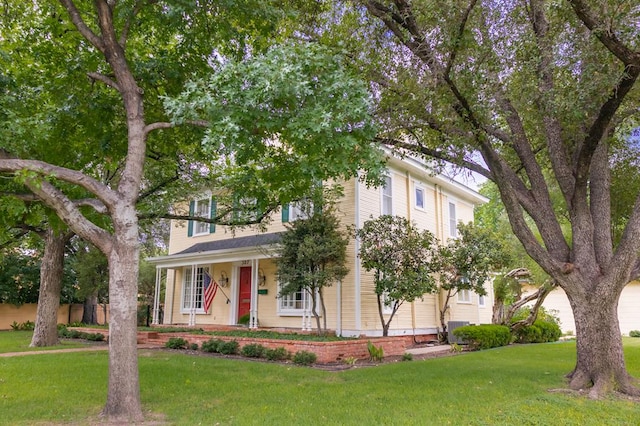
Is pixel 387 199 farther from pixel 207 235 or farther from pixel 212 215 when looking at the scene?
pixel 207 235

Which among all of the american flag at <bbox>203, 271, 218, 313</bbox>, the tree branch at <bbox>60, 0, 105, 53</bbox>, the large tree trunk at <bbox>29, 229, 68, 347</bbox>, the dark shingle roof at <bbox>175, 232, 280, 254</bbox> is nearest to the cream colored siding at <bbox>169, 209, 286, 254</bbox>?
the dark shingle roof at <bbox>175, 232, 280, 254</bbox>

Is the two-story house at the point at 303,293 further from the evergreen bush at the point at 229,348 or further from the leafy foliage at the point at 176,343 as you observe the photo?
the leafy foliage at the point at 176,343

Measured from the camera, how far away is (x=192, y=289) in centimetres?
1831

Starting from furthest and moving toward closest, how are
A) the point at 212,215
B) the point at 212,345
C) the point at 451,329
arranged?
1. the point at 212,215
2. the point at 451,329
3. the point at 212,345

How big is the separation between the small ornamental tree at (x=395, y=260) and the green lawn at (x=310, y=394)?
2.26 meters

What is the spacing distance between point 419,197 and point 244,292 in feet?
24.2

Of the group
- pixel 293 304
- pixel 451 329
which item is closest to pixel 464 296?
pixel 451 329

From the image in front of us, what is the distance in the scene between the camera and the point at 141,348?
14.0 metres

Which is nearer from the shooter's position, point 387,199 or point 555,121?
point 555,121

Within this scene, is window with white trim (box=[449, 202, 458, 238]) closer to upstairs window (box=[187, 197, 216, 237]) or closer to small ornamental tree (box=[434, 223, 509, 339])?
small ornamental tree (box=[434, 223, 509, 339])

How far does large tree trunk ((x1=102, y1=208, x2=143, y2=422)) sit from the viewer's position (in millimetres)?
5934

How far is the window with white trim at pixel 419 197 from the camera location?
1731 centimetres

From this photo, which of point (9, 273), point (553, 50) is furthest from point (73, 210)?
point (9, 273)

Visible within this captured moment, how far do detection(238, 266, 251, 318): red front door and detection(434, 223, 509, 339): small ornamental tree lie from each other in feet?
22.5
